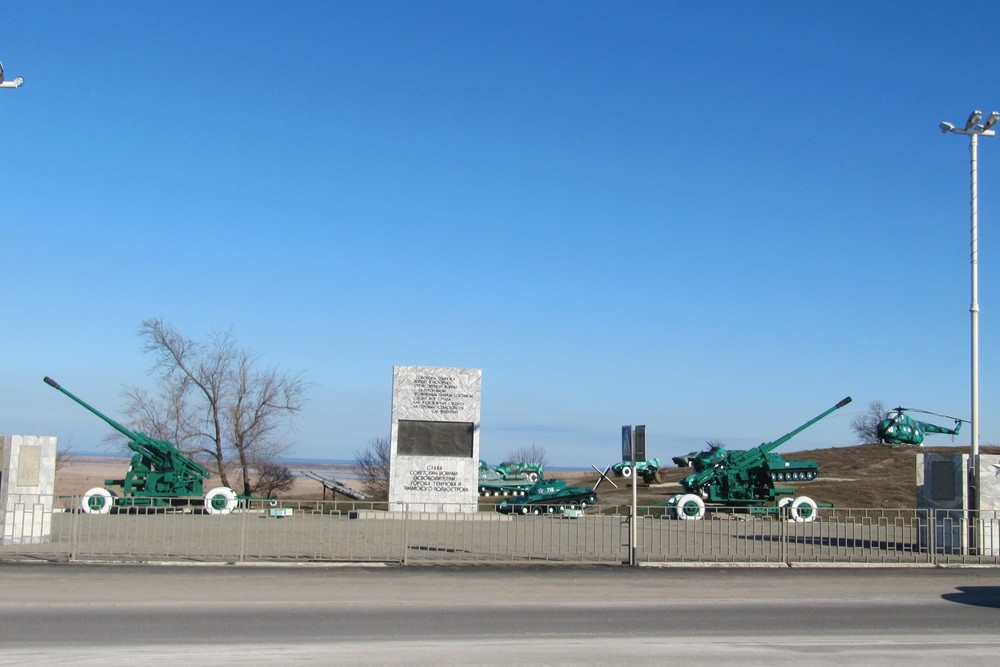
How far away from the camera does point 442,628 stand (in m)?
10.6

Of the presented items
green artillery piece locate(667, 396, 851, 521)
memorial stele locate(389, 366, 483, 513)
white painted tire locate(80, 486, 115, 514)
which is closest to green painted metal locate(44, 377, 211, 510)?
white painted tire locate(80, 486, 115, 514)

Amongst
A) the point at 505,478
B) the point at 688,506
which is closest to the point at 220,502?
the point at 688,506

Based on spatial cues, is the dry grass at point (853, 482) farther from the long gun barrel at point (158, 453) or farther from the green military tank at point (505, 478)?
the long gun barrel at point (158, 453)

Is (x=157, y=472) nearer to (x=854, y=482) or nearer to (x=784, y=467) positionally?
(x=784, y=467)

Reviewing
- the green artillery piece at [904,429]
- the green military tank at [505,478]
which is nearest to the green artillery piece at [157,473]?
the green military tank at [505,478]

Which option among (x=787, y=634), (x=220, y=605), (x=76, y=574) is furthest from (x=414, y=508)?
(x=787, y=634)

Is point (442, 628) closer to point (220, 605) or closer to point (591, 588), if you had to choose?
point (220, 605)

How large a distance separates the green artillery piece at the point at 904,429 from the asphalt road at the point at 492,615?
143 ft

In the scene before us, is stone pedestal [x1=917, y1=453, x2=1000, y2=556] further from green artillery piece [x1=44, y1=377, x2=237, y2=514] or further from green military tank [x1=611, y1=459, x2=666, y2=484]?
green military tank [x1=611, y1=459, x2=666, y2=484]

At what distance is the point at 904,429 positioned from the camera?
5756 cm

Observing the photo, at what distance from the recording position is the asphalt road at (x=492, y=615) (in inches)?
363

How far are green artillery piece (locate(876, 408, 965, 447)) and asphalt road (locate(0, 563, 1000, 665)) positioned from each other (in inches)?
1717

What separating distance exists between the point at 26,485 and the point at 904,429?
50.4 metres

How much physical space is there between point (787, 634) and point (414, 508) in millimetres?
19364
